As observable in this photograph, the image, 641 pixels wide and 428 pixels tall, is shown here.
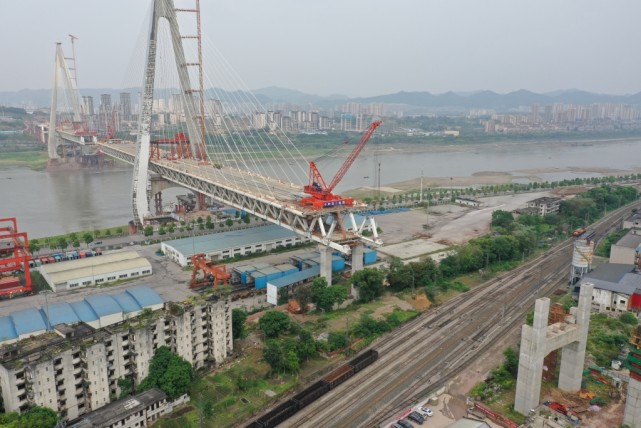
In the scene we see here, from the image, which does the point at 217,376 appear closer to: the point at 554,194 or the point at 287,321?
the point at 287,321

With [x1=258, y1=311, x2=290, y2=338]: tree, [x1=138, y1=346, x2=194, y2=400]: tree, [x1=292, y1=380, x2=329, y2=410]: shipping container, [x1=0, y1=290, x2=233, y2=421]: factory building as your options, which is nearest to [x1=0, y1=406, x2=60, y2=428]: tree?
[x1=0, y1=290, x2=233, y2=421]: factory building

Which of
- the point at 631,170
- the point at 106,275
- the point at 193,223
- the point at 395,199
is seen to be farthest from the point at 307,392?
the point at 631,170

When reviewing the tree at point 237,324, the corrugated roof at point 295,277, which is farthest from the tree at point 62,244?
the tree at point 237,324

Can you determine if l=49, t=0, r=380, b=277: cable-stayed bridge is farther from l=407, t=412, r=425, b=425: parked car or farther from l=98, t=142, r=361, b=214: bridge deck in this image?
l=407, t=412, r=425, b=425: parked car

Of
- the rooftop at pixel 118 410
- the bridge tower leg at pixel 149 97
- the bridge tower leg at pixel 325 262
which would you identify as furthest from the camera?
the bridge tower leg at pixel 149 97

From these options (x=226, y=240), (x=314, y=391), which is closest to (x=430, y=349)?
(x=314, y=391)

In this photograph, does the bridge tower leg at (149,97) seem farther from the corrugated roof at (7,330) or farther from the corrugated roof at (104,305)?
the corrugated roof at (7,330)
